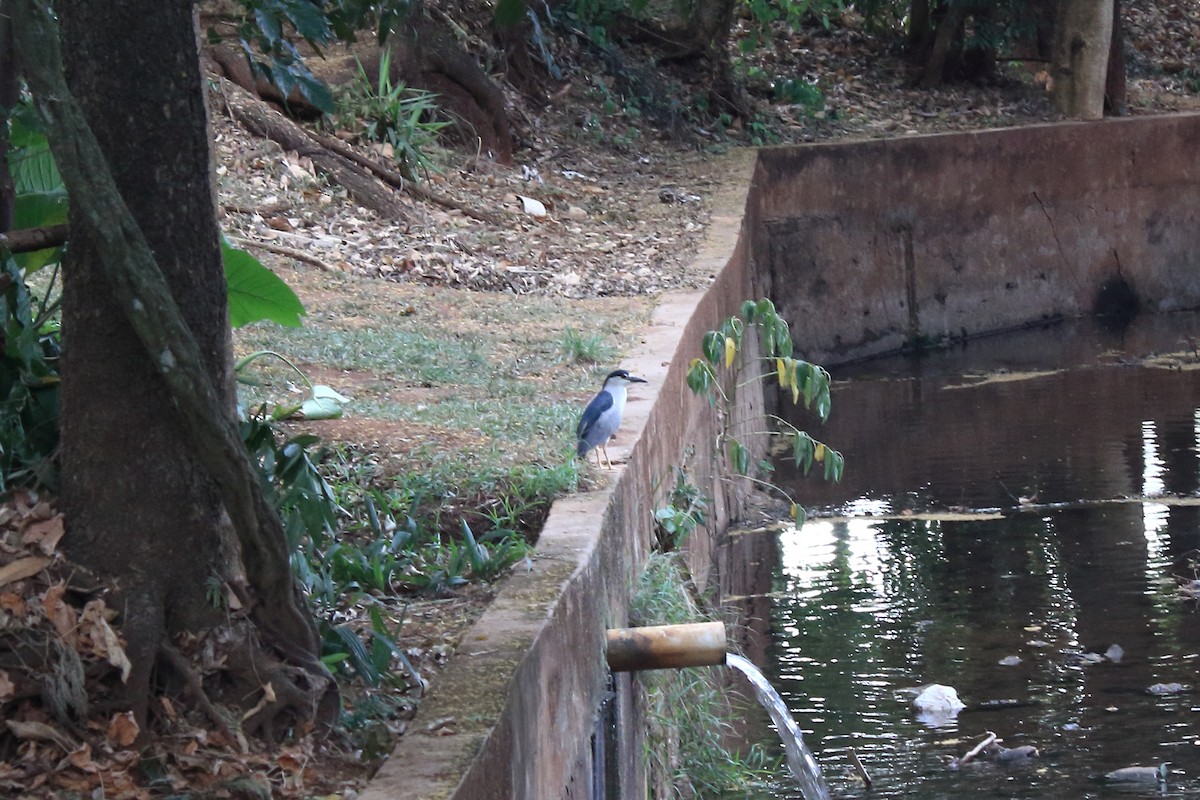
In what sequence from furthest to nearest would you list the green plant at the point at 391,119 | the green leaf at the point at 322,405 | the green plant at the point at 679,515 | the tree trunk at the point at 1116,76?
the tree trunk at the point at 1116,76
the green plant at the point at 391,119
the green plant at the point at 679,515
the green leaf at the point at 322,405

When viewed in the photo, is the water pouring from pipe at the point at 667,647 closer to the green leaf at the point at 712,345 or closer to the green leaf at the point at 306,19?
the green leaf at the point at 306,19

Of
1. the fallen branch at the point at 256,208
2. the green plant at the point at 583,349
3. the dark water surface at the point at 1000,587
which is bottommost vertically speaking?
the dark water surface at the point at 1000,587

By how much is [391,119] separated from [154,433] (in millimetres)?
9416

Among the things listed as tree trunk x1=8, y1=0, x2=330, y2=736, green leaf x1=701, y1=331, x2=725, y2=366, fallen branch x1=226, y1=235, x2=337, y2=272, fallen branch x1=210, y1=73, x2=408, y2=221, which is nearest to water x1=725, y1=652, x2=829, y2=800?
green leaf x1=701, y1=331, x2=725, y2=366

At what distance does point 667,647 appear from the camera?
15.5 feet

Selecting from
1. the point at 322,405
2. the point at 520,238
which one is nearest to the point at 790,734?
the point at 322,405

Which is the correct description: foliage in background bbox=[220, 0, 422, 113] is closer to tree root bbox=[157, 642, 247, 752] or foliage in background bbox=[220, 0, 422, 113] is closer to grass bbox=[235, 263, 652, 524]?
tree root bbox=[157, 642, 247, 752]

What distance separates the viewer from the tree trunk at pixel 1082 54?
16.5 meters

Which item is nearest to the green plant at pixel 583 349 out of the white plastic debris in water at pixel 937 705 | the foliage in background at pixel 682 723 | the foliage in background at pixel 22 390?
the foliage in background at pixel 682 723

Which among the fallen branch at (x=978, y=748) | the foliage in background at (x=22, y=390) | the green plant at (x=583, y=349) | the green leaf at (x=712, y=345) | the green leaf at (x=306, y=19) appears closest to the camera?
the green leaf at (x=306, y=19)

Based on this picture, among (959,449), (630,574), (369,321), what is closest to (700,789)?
(630,574)

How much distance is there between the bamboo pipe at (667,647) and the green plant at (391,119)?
768cm

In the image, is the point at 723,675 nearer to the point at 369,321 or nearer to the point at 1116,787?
the point at 1116,787

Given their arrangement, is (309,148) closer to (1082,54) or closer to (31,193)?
(31,193)
